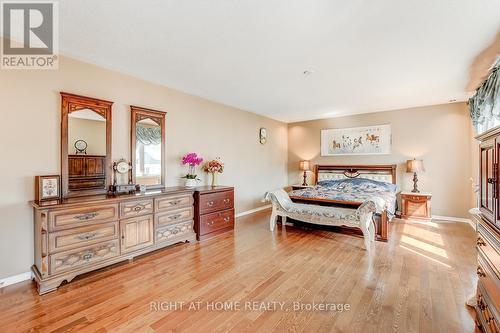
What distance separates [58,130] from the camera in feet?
8.95

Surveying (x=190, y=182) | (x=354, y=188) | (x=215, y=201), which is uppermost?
(x=190, y=182)

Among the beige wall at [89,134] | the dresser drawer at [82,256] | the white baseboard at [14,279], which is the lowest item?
the white baseboard at [14,279]

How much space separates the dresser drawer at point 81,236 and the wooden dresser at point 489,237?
3.34 meters

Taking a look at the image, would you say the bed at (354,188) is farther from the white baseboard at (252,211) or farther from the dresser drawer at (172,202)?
the dresser drawer at (172,202)

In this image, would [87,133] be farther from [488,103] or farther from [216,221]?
[488,103]

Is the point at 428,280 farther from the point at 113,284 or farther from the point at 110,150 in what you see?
the point at 110,150

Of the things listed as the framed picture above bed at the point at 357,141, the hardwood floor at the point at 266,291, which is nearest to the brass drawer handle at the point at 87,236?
the hardwood floor at the point at 266,291

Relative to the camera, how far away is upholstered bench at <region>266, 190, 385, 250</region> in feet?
10.9

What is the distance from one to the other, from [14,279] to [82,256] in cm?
73

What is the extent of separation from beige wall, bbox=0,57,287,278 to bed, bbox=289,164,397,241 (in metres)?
1.87

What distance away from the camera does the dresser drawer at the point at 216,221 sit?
372 cm

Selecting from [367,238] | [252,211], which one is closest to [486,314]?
[367,238]

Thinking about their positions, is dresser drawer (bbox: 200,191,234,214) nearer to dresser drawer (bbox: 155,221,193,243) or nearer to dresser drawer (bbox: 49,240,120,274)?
Result: dresser drawer (bbox: 155,221,193,243)

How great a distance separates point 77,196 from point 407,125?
6555 mm
